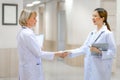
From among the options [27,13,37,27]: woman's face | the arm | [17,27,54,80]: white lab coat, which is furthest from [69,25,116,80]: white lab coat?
[27,13,37,27]: woman's face

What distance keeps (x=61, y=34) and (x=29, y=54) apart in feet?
31.7

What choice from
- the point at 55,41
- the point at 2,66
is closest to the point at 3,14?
the point at 2,66

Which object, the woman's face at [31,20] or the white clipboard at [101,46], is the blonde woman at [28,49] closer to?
the woman's face at [31,20]

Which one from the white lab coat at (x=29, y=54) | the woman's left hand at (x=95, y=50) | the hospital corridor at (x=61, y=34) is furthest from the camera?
the hospital corridor at (x=61, y=34)

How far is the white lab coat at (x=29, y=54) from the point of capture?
10.1ft

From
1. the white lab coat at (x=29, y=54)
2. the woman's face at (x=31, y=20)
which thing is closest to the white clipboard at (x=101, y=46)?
the white lab coat at (x=29, y=54)

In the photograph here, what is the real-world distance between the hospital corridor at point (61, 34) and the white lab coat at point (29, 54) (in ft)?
0.14

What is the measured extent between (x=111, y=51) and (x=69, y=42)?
6904 mm

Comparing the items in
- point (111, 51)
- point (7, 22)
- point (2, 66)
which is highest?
point (7, 22)

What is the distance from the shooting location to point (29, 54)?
10.2 ft

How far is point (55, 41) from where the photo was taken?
1328 centimetres

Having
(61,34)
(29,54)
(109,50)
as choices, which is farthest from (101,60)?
(61,34)

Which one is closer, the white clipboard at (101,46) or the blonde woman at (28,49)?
the blonde woman at (28,49)

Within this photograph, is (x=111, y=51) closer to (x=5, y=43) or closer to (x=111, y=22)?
(x=5, y=43)
